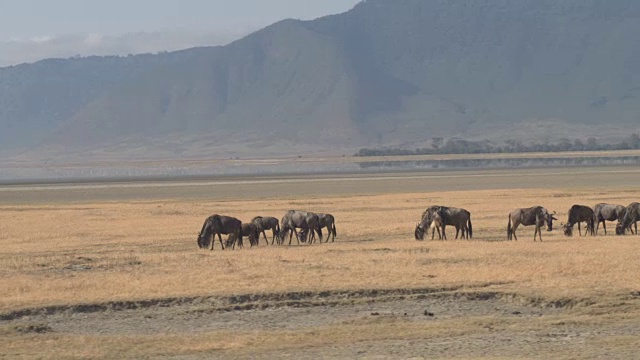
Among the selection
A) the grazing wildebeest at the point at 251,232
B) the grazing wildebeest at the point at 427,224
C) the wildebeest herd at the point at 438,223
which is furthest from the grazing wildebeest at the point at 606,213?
the grazing wildebeest at the point at 251,232

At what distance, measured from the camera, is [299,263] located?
85.6 ft

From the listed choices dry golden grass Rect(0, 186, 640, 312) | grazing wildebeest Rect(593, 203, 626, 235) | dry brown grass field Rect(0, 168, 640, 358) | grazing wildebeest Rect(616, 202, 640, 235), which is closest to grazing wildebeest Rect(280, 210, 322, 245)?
dry brown grass field Rect(0, 168, 640, 358)

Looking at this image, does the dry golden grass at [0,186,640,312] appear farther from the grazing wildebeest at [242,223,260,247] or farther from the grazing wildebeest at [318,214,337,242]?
the grazing wildebeest at [242,223,260,247]

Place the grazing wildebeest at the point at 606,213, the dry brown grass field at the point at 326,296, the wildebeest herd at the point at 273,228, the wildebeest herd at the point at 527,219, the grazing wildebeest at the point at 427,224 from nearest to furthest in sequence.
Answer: the dry brown grass field at the point at 326,296 → the wildebeest herd at the point at 273,228 → the wildebeest herd at the point at 527,219 → the grazing wildebeest at the point at 427,224 → the grazing wildebeest at the point at 606,213

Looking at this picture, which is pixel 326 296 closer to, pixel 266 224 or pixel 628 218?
pixel 266 224

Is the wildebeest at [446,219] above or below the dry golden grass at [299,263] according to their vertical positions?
above

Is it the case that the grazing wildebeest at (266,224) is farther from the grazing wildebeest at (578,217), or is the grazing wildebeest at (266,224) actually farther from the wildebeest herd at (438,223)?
the grazing wildebeest at (578,217)

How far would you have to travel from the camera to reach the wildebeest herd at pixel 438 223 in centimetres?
3133

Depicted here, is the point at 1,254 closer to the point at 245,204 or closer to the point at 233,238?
the point at 233,238

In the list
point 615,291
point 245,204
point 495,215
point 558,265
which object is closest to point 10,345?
point 615,291

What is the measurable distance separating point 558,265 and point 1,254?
47.8 ft

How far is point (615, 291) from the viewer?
20.4m

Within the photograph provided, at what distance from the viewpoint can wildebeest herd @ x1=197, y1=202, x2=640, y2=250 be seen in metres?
31.3

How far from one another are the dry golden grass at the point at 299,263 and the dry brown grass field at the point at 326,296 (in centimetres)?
5
